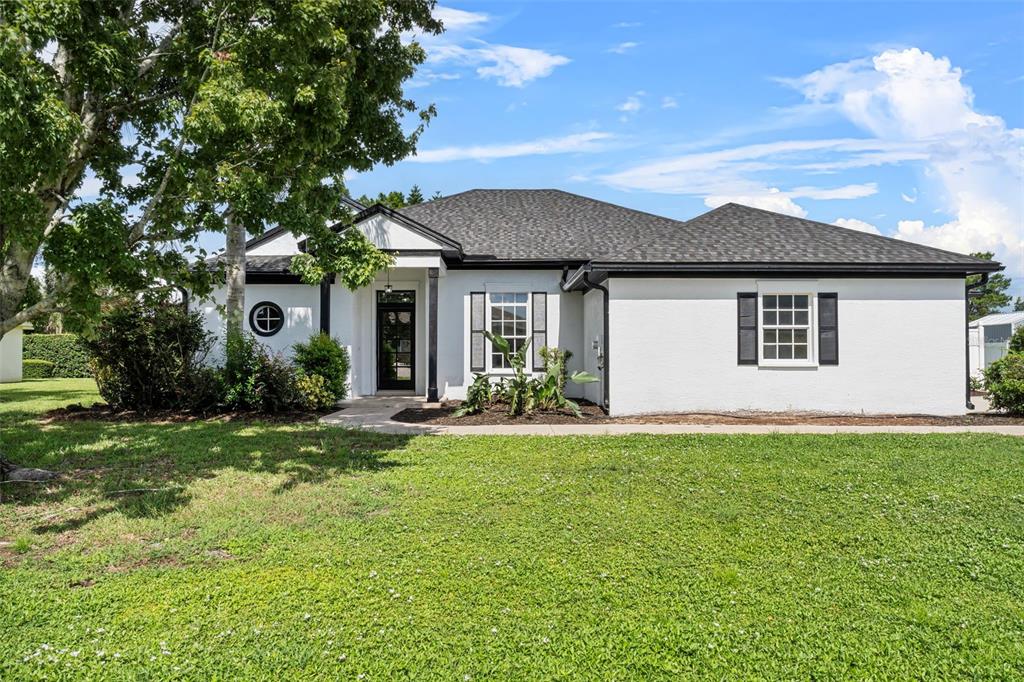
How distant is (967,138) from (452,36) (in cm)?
1228

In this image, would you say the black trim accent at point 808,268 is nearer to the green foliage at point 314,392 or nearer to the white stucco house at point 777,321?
the white stucco house at point 777,321

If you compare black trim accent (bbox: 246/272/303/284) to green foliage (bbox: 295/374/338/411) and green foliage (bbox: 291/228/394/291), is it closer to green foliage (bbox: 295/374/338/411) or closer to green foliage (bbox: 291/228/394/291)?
green foliage (bbox: 295/374/338/411)

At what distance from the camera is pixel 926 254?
12.6 meters

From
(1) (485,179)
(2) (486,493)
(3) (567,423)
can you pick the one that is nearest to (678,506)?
(2) (486,493)

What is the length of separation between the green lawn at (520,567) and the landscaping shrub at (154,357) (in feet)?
13.7

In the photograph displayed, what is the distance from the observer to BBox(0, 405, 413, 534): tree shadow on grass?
645 centimetres

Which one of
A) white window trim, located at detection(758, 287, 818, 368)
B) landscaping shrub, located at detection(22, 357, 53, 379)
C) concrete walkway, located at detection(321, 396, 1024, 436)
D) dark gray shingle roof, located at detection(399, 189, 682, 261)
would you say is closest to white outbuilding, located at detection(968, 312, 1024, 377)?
white window trim, located at detection(758, 287, 818, 368)

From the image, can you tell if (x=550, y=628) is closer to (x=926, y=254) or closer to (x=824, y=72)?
(x=926, y=254)

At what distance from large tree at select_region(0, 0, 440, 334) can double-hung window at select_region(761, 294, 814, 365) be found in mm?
9058

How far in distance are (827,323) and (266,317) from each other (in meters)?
13.0

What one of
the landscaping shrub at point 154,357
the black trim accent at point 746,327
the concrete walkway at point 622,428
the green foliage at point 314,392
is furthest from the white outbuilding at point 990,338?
the landscaping shrub at point 154,357

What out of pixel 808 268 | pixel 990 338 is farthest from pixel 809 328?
pixel 990 338

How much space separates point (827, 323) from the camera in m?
12.3

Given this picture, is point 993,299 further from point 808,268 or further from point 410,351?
point 410,351
